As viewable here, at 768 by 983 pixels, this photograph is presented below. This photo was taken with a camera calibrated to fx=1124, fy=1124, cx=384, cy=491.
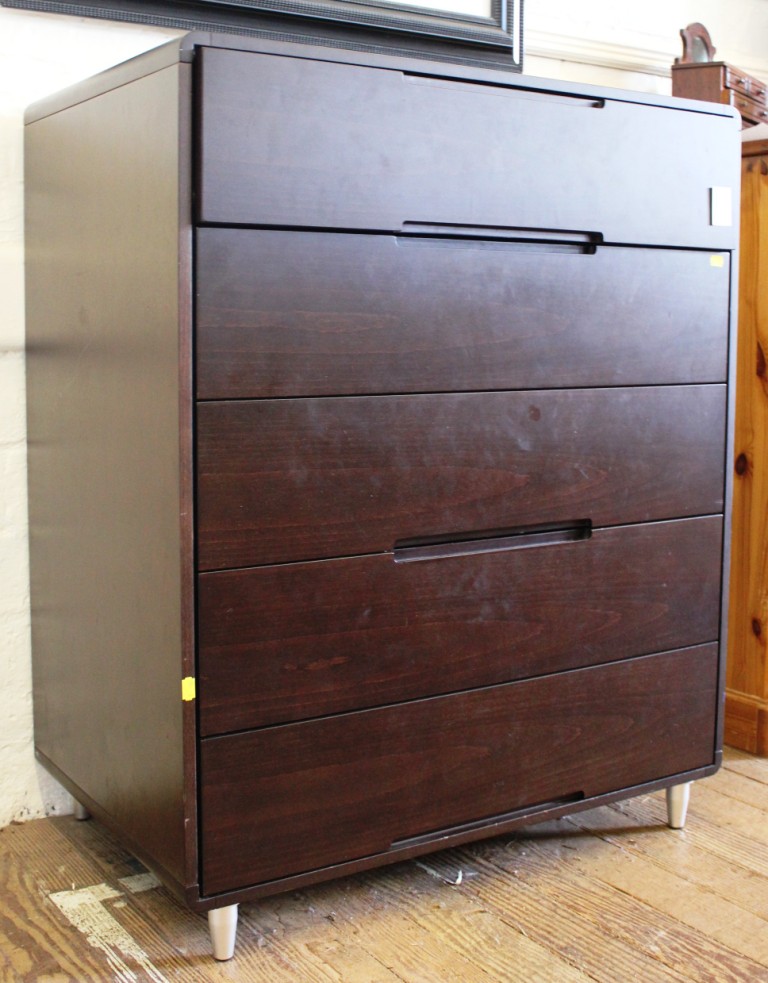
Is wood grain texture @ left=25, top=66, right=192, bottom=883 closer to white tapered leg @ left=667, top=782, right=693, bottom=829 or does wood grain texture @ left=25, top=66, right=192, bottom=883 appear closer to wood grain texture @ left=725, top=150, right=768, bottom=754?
white tapered leg @ left=667, top=782, right=693, bottom=829

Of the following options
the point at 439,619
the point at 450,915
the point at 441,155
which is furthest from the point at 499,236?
the point at 450,915

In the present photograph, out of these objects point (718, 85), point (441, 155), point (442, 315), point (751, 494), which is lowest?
point (751, 494)

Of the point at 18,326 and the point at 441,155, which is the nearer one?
the point at 441,155

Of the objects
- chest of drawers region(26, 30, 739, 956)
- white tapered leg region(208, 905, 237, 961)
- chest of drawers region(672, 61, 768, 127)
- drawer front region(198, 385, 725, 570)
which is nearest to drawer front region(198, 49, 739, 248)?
chest of drawers region(26, 30, 739, 956)

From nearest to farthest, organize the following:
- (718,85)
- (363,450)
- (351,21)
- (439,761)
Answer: (363,450)
(439,761)
(351,21)
(718,85)

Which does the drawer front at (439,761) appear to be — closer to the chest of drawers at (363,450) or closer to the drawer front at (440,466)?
the chest of drawers at (363,450)

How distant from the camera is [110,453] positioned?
4.15 ft

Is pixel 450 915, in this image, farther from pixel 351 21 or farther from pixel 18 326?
pixel 351 21

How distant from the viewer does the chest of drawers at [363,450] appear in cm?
111

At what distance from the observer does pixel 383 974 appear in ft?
3.92

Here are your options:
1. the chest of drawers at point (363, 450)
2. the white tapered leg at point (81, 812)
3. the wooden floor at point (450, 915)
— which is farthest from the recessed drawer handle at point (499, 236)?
the white tapered leg at point (81, 812)

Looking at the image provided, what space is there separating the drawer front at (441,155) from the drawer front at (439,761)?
21.2 inches

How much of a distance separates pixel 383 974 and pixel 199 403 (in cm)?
63

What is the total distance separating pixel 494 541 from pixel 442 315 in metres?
0.27
